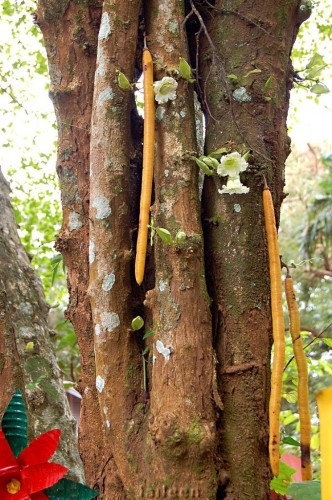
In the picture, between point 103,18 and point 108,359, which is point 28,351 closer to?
point 108,359

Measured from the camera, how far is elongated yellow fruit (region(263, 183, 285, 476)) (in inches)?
46.8

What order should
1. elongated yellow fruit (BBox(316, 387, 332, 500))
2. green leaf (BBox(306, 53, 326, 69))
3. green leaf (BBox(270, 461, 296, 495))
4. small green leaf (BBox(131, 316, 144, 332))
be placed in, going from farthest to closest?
green leaf (BBox(306, 53, 326, 69))
small green leaf (BBox(131, 316, 144, 332))
green leaf (BBox(270, 461, 296, 495))
elongated yellow fruit (BBox(316, 387, 332, 500))

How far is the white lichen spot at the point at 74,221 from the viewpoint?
147 centimetres

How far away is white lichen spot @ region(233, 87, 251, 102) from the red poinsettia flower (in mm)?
855

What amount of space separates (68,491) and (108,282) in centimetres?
44

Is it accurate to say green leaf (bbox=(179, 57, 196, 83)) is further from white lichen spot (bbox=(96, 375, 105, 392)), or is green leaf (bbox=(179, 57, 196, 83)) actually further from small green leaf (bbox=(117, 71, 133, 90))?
white lichen spot (bbox=(96, 375, 105, 392))

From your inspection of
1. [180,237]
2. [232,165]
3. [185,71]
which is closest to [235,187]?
[232,165]

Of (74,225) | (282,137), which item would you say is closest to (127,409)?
(74,225)

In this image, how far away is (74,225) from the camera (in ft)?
4.83

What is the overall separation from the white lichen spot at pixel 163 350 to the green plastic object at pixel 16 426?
30 cm

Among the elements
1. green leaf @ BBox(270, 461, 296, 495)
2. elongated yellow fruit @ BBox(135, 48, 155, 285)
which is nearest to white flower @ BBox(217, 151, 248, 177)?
elongated yellow fruit @ BBox(135, 48, 155, 285)

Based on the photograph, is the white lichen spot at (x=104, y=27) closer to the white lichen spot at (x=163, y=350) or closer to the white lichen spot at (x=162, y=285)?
the white lichen spot at (x=162, y=285)

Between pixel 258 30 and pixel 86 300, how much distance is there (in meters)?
0.77

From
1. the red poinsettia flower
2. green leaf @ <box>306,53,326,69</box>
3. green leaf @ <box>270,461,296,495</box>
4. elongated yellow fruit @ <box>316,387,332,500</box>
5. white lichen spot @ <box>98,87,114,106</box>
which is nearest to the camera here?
elongated yellow fruit @ <box>316,387,332,500</box>
